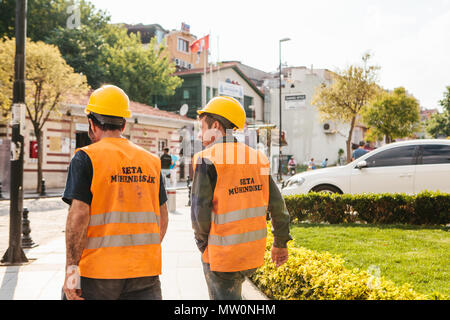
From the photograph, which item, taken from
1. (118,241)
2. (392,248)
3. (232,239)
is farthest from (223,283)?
(392,248)

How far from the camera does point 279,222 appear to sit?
10.0ft

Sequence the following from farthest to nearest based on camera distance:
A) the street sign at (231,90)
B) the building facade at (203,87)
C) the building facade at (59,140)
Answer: the building facade at (203,87), the street sign at (231,90), the building facade at (59,140)

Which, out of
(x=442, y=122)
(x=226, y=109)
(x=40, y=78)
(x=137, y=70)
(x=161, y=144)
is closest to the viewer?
(x=226, y=109)

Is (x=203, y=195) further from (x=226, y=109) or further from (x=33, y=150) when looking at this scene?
(x=33, y=150)

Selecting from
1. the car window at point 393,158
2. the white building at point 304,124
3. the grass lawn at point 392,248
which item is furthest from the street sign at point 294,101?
the grass lawn at point 392,248

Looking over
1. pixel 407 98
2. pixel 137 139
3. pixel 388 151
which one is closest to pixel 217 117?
pixel 388 151

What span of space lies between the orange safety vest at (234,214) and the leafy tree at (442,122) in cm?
5614

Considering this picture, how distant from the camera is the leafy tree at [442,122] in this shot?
52.5m

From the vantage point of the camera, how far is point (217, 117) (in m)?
2.92

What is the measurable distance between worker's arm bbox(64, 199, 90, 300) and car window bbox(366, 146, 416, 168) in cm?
884

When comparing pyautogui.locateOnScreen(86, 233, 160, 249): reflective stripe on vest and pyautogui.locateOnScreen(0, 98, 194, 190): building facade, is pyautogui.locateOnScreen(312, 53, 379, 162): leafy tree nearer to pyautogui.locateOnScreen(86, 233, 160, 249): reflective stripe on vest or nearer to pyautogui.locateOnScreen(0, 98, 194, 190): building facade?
pyautogui.locateOnScreen(0, 98, 194, 190): building facade

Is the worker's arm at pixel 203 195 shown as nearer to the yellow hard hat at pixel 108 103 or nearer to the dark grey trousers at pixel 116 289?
the dark grey trousers at pixel 116 289

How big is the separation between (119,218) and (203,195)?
52 centimetres

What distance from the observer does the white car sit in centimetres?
977
